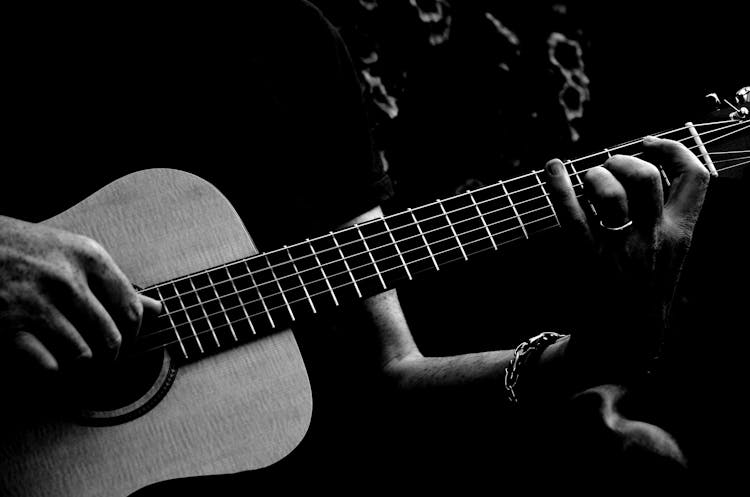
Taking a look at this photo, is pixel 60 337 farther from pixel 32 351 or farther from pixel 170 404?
pixel 170 404

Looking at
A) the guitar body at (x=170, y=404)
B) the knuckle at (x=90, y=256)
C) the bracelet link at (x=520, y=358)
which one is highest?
the knuckle at (x=90, y=256)

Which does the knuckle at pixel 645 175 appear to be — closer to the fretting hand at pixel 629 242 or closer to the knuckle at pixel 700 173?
the fretting hand at pixel 629 242

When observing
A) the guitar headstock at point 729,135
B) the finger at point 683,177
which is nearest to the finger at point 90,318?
the finger at point 683,177

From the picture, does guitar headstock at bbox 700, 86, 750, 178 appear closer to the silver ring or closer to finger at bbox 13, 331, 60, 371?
the silver ring

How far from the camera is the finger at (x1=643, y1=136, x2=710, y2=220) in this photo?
1.07 meters

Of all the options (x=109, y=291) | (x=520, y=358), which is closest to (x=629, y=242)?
(x=520, y=358)

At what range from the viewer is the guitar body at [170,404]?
0.97m

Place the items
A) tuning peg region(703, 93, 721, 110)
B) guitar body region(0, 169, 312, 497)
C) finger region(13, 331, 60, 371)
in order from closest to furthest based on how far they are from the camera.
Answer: finger region(13, 331, 60, 371), guitar body region(0, 169, 312, 497), tuning peg region(703, 93, 721, 110)

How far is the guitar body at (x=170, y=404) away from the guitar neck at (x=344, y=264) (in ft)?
0.12

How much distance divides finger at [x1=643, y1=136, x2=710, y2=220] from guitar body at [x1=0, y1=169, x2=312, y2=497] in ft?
2.47

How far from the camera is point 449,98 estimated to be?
1.84m

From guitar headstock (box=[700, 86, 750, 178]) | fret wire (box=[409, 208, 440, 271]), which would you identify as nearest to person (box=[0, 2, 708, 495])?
guitar headstock (box=[700, 86, 750, 178])

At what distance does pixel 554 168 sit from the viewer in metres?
1.08

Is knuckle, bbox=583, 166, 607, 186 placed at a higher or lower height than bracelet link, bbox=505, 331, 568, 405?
higher
